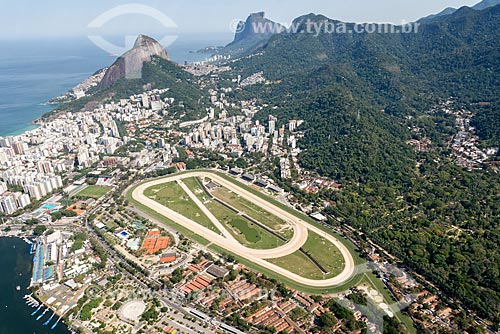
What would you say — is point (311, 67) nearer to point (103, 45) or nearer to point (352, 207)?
point (352, 207)

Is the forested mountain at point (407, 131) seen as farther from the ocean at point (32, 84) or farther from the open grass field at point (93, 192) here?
the ocean at point (32, 84)

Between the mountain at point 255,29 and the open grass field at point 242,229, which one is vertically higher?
the mountain at point 255,29

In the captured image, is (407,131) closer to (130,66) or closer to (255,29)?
(130,66)

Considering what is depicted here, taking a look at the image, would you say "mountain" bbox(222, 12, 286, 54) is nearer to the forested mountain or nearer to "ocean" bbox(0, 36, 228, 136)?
"ocean" bbox(0, 36, 228, 136)

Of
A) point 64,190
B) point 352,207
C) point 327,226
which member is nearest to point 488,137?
point 352,207

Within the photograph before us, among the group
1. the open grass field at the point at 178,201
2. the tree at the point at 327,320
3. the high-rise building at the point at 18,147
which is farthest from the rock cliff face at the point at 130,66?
the tree at the point at 327,320

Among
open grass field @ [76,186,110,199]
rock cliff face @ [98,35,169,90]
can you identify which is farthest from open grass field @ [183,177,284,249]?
rock cliff face @ [98,35,169,90]

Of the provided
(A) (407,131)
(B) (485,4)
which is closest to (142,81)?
(A) (407,131)
